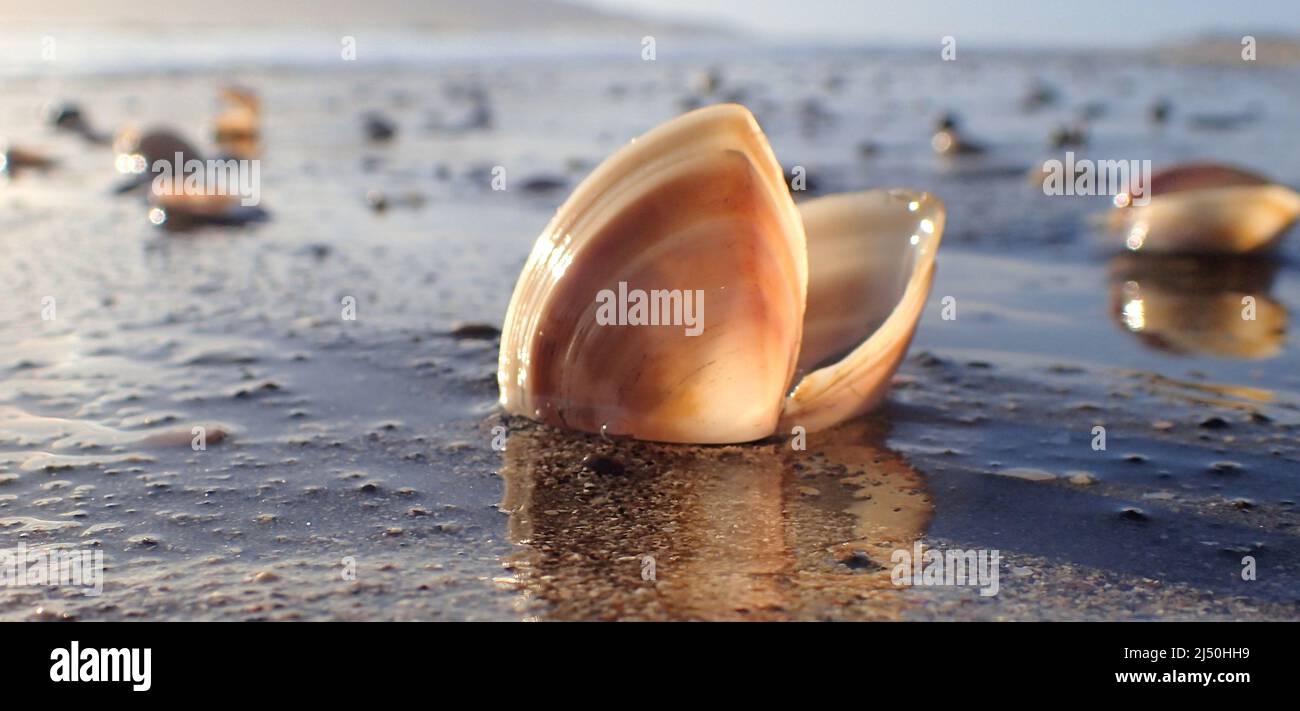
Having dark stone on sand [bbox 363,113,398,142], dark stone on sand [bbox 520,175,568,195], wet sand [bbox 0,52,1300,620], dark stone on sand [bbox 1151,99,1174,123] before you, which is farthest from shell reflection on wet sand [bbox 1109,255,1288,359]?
dark stone on sand [bbox 1151,99,1174,123]

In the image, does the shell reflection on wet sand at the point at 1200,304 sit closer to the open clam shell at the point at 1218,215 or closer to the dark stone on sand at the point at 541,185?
the open clam shell at the point at 1218,215

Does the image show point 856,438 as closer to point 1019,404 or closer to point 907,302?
point 907,302

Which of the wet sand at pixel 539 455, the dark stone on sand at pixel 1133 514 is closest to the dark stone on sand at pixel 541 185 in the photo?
the wet sand at pixel 539 455

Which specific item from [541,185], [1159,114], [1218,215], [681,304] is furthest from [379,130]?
[681,304]

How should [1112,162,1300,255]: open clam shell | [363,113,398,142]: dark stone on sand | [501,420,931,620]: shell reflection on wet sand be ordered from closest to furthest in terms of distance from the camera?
[501,420,931,620]: shell reflection on wet sand → [1112,162,1300,255]: open clam shell → [363,113,398,142]: dark stone on sand

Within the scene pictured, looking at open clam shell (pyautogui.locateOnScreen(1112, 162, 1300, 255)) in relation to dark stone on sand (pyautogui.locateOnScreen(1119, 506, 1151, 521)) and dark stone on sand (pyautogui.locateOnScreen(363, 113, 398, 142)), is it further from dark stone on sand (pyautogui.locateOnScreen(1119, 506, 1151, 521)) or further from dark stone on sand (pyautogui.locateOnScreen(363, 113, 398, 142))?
dark stone on sand (pyautogui.locateOnScreen(363, 113, 398, 142))
